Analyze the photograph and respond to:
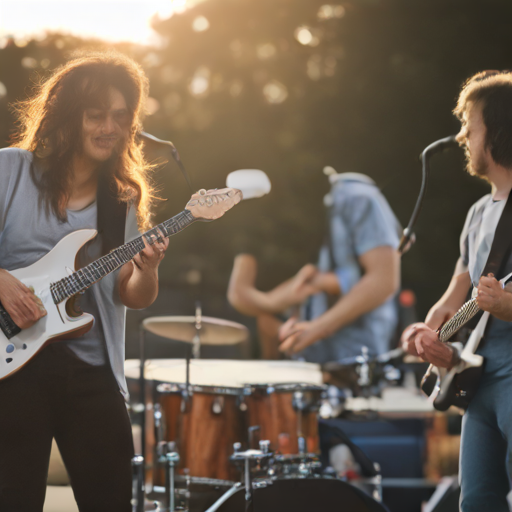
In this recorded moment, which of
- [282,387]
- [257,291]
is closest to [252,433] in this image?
[282,387]

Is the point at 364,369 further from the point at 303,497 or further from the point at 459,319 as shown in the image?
the point at 459,319

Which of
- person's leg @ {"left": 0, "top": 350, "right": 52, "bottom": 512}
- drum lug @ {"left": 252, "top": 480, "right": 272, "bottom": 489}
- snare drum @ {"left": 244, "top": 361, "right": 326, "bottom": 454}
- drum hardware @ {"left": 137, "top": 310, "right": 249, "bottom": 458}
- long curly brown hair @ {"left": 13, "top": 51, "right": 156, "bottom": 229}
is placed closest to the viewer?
person's leg @ {"left": 0, "top": 350, "right": 52, "bottom": 512}

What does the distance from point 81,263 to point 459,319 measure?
4.62 ft

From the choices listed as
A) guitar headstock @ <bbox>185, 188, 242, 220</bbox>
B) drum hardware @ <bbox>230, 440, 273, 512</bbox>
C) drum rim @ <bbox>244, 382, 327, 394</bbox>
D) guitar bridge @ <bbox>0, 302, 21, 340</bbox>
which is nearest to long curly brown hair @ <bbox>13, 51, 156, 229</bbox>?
guitar headstock @ <bbox>185, 188, 242, 220</bbox>

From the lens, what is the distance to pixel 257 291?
13.9 ft

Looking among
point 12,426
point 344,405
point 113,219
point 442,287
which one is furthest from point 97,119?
point 344,405

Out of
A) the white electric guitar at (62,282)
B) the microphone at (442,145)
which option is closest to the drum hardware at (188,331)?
the white electric guitar at (62,282)

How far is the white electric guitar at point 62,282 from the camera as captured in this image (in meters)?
2.06

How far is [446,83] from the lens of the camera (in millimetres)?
3838

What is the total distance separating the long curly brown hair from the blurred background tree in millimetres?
1308

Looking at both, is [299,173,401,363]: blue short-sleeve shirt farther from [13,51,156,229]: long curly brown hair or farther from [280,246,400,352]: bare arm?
[13,51,156,229]: long curly brown hair

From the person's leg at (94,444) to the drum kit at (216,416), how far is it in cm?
121

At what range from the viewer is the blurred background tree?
393 centimetres

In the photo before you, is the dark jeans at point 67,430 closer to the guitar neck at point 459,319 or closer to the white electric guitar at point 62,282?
the white electric guitar at point 62,282
